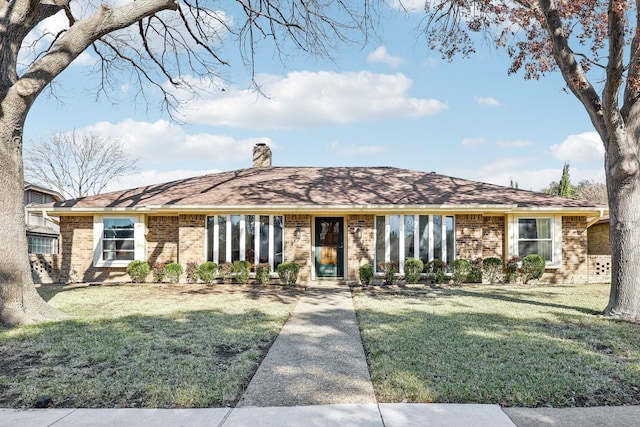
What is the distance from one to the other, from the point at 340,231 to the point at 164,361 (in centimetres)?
995

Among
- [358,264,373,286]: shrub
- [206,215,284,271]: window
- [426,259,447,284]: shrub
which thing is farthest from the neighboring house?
[426,259,447,284]: shrub

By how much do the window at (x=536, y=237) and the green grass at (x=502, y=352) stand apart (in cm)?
437

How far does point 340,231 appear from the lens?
14797mm

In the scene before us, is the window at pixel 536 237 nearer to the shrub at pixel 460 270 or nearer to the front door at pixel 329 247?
the shrub at pixel 460 270

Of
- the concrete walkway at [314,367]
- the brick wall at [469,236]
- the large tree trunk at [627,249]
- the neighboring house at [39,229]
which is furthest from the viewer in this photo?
the neighboring house at [39,229]

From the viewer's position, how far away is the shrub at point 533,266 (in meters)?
13.7

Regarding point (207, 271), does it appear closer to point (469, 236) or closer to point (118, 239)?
point (118, 239)

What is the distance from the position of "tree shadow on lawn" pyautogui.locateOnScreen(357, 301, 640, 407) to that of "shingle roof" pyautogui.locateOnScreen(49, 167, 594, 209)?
6.68m

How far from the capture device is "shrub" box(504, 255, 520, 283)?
45.8ft

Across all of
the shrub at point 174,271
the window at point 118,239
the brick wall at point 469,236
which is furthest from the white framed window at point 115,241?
the brick wall at point 469,236

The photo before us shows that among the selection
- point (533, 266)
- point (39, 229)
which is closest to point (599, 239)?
point (533, 266)

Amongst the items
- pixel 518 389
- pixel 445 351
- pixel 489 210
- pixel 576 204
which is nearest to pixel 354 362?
pixel 445 351

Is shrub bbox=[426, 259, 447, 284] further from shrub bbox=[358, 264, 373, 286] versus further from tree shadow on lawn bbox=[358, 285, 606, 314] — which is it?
shrub bbox=[358, 264, 373, 286]

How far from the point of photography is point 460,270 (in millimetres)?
13742
